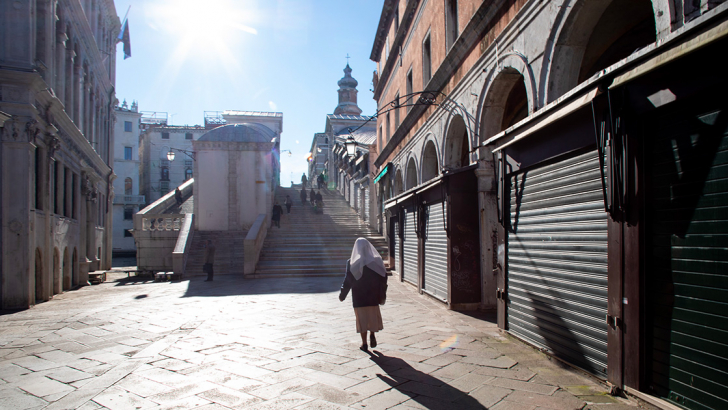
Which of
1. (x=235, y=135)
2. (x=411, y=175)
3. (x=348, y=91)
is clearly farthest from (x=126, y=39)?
(x=348, y=91)

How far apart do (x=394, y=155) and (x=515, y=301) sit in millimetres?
13391

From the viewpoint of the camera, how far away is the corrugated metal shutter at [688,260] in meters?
3.10

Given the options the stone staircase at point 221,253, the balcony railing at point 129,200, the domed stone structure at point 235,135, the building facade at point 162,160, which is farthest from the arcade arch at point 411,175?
the building facade at point 162,160

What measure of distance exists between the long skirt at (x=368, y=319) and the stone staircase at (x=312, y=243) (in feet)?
35.2

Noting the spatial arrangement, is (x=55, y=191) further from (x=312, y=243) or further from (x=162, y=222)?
(x=312, y=243)

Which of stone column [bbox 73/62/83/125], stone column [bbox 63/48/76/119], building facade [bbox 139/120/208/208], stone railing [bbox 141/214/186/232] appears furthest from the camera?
building facade [bbox 139/120/208/208]

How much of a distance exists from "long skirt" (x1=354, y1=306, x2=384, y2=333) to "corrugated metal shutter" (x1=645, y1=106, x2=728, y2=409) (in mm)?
2955

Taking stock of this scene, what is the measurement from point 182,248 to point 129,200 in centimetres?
3548

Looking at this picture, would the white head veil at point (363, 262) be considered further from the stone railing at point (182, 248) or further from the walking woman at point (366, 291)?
the stone railing at point (182, 248)

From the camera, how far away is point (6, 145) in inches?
388

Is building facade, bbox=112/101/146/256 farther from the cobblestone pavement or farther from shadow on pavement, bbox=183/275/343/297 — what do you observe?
the cobblestone pavement

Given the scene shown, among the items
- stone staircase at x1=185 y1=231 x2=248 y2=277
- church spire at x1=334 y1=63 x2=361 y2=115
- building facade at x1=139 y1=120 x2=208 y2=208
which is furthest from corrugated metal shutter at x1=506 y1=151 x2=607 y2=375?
church spire at x1=334 y1=63 x2=361 y2=115

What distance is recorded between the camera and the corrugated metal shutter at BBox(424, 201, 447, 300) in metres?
9.70

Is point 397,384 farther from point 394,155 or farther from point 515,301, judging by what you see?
point 394,155
